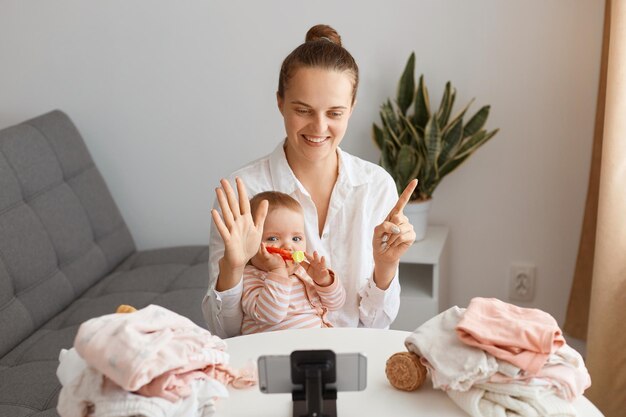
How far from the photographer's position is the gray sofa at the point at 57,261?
2137 mm

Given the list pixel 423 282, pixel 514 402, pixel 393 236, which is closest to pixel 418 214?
pixel 423 282

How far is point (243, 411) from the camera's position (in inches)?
49.3

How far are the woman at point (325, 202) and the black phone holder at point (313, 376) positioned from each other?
40 centimetres

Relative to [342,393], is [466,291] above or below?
below

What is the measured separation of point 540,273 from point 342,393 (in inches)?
61.5

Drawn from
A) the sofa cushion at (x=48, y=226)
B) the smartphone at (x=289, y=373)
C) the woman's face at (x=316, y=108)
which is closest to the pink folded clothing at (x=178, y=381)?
the smartphone at (x=289, y=373)

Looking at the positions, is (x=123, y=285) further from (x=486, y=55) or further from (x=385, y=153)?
(x=486, y=55)

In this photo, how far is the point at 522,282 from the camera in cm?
269

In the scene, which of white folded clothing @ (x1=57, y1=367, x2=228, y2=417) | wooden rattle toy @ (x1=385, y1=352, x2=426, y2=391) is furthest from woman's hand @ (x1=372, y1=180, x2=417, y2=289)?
white folded clothing @ (x1=57, y1=367, x2=228, y2=417)

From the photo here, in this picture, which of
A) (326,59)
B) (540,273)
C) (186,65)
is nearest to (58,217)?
(186,65)

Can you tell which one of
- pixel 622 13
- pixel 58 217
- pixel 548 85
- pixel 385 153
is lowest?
pixel 58 217

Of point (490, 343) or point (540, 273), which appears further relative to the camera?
point (540, 273)

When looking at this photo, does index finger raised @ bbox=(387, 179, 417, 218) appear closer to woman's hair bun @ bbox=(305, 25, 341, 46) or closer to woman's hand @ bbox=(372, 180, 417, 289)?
woman's hand @ bbox=(372, 180, 417, 289)

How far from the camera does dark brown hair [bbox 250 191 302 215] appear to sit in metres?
1.64
